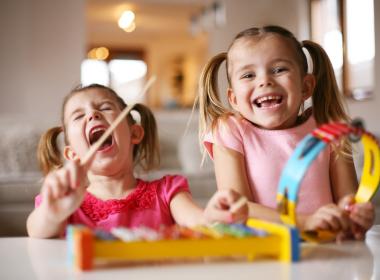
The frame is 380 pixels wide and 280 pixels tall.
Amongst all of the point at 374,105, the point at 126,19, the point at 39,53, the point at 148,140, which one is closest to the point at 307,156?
the point at 148,140

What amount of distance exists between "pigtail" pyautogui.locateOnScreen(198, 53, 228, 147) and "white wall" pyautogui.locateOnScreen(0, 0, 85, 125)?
4730 mm

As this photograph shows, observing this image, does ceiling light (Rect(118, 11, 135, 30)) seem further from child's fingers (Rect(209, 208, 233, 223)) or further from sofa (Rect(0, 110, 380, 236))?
child's fingers (Rect(209, 208, 233, 223))

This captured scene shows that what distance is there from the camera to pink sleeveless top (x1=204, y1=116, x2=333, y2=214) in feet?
3.31

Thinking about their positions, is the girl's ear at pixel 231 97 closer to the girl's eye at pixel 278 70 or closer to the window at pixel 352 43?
the girl's eye at pixel 278 70

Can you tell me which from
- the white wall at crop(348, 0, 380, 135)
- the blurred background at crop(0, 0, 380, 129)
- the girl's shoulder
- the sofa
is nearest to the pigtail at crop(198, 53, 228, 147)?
the girl's shoulder

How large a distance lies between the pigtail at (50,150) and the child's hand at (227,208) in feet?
1.79

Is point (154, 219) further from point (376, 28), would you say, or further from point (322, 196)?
point (376, 28)

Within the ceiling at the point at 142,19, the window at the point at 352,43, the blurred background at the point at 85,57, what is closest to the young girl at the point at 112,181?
the blurred background at the point at 85,57

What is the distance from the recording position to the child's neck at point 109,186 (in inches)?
42.7

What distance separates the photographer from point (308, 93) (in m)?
1.05

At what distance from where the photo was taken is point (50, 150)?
1.21 meters

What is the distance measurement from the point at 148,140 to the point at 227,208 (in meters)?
0.52

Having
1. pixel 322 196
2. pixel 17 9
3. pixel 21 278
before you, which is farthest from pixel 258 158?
pixel 17 9

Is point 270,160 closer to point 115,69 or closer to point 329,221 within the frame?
point 329,221
